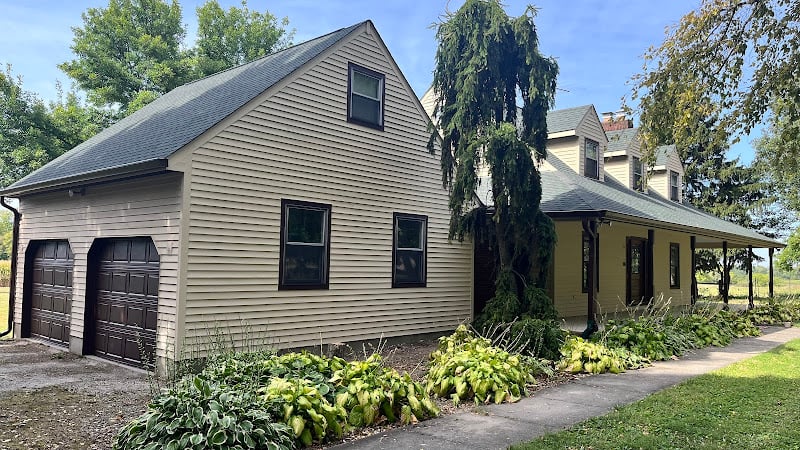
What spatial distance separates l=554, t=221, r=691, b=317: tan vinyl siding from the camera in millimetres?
15320

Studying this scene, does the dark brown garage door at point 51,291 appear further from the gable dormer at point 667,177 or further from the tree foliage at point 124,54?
the gable dormer at point 667,177

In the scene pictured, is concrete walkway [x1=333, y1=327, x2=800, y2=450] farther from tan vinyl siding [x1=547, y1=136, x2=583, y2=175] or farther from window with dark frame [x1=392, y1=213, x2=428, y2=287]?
tan vinyl siding [x1=547, y1=136, x2=583, y2=175]

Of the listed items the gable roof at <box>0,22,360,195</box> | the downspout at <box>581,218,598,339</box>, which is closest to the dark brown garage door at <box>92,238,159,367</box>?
the gable roof at <box>0,22,360,195</box>

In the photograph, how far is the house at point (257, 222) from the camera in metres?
8.21

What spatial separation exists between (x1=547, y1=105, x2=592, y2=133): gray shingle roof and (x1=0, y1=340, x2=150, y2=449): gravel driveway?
13.6 metres

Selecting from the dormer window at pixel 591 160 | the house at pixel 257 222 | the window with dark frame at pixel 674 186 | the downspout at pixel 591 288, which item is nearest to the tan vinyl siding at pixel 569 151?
the dormer window at pixel 591 160

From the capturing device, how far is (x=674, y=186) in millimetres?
24016

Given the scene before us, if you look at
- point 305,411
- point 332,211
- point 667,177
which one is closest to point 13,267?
point 332,211

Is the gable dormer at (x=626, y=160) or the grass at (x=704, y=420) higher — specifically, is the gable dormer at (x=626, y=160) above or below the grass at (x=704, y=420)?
above

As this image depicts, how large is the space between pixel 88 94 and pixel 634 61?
27.6m

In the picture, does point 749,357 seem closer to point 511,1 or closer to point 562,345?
point 562,345

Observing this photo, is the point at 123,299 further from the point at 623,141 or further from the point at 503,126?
the point at 623,141

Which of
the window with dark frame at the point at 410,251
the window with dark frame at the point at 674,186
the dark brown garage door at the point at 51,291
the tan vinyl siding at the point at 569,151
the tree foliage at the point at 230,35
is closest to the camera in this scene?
the dark brown garage door at the point at 51,291

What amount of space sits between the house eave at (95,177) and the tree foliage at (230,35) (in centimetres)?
2049
